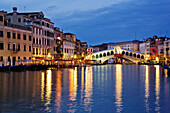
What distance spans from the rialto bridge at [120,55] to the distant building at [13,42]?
66.6 metres

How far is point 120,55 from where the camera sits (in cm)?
11706

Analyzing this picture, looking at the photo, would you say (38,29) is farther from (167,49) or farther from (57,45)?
(167,49)

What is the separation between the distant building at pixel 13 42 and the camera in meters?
46.0

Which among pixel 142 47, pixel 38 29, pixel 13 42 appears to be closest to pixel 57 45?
pixel 38 29

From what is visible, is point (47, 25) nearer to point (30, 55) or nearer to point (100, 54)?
point (30, 55)

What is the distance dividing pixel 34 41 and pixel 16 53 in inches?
318

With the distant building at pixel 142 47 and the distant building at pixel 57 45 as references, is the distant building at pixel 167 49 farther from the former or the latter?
the distant building at pixel 57 45

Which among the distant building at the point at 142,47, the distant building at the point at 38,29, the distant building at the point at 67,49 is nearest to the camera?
the distant building at the point at 38,29

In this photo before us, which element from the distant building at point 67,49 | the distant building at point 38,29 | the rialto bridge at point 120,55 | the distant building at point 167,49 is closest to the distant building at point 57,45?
the distant building at point 38,29

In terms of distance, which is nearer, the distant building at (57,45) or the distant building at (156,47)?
the distant building at (57,45)

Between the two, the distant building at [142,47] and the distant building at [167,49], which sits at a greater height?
the distant building at [142,47]

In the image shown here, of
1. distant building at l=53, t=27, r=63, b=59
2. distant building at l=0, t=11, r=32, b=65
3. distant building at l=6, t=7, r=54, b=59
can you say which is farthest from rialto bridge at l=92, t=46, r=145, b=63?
distant building at l=0, t=11, r=32, b=65

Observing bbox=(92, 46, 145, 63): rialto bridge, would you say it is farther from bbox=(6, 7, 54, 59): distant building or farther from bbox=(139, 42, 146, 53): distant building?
bbox=(6, 7, 54, 59): distant building

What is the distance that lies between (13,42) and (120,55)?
7262 centimetres
